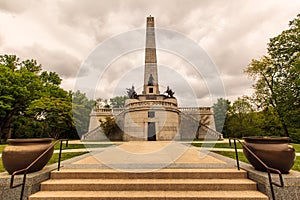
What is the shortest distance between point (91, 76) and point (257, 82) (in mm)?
23020

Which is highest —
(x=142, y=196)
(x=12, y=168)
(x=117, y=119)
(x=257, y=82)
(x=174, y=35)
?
(x=257, y=82)

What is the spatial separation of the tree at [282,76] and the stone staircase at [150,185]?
55.2 ft

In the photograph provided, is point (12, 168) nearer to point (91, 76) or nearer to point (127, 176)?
point (127, 176)

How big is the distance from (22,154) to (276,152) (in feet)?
20.1

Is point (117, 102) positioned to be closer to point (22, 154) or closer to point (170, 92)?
point (170, 92)

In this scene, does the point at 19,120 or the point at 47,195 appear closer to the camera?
the point at 47,195

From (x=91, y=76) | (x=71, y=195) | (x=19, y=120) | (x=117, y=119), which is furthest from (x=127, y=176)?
(x=19, y=120)

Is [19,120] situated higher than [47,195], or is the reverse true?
[19,120]

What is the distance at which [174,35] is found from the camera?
787 cm

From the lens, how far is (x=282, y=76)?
19.2 meters

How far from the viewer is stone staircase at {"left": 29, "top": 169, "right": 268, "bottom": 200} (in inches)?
141

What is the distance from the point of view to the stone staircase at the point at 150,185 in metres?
3.59

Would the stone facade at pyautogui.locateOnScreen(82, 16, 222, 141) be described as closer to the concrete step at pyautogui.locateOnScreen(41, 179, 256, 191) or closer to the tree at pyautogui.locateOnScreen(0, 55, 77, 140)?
the tree at pyautogui.locateOnScreen(0, 55, 77, 140)

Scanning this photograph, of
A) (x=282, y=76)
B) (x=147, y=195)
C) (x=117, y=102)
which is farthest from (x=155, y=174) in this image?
(x=117, y=102)
